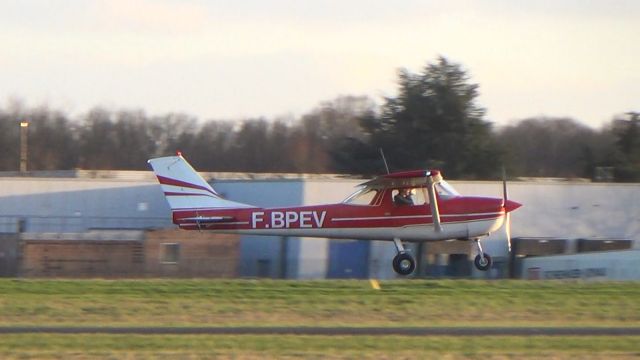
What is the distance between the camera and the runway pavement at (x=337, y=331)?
17234mm

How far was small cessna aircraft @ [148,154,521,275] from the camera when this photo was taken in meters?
28.4

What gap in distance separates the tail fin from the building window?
418 inches

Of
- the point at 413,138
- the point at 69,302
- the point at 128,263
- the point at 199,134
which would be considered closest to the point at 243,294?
the point at 69,302

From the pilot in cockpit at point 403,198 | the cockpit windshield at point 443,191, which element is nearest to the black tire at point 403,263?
the pilot in cockpit at point 403,198

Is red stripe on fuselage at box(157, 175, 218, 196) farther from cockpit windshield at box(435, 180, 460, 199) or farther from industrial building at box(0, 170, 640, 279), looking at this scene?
industrial building at box(0, 170, 640, 279)

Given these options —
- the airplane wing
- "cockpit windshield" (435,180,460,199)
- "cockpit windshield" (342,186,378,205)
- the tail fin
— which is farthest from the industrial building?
Result: the airplane wing

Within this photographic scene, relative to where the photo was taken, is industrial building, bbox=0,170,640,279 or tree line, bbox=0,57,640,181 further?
tree line, bbox=0,57,640,181

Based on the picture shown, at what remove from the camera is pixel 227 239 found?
4269cm

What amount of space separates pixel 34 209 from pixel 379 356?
3714cm

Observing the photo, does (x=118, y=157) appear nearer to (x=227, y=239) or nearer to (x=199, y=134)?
(x=199, y=134)

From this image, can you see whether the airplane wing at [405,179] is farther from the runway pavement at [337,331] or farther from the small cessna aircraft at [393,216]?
the runway pavement at [337,331]

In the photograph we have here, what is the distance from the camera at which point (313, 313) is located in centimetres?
1986

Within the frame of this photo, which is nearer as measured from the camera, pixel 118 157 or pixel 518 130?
Answer: pixel 118 157

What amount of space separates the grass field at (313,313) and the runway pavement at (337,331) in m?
0.47
